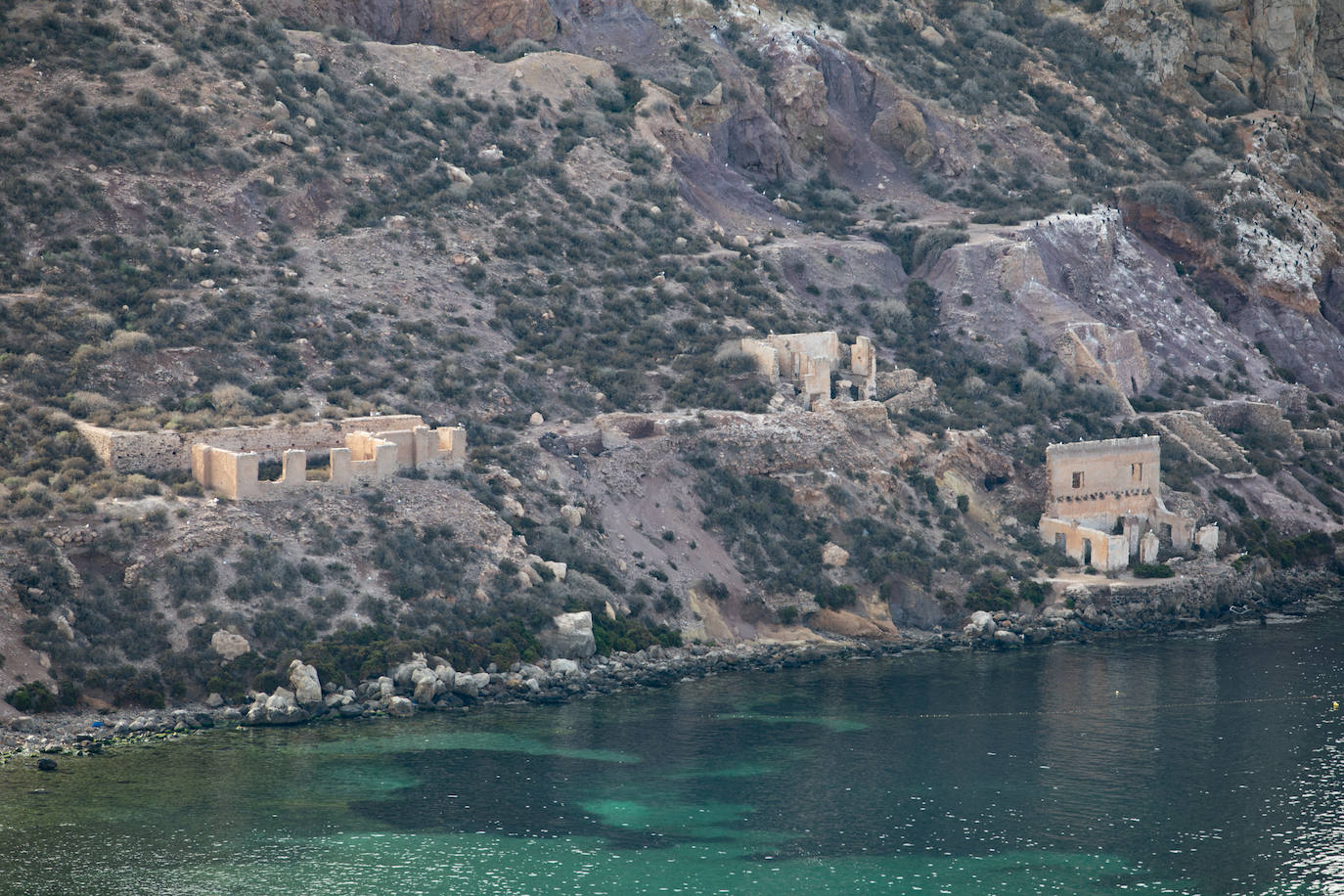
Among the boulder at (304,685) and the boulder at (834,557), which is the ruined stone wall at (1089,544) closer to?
the boulder at (834,557)

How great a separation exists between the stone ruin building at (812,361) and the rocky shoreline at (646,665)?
1060 cm

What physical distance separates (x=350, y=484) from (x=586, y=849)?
696 inches

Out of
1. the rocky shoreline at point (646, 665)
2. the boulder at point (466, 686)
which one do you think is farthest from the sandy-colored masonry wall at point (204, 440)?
the boulder at point (466, 686)

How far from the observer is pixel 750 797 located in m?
47.7

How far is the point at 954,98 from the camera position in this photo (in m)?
91.4

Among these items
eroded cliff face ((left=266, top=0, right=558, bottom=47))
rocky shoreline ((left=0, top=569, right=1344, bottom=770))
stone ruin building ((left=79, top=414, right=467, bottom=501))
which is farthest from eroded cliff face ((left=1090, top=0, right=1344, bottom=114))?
stone ruin building ((left=79, top=414, right=467, bottom=501))

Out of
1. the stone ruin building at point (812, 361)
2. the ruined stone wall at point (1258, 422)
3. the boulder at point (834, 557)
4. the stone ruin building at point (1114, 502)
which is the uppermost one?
the stone ruin building at point (812, 361)

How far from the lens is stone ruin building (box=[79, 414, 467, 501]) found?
55500 millimetres

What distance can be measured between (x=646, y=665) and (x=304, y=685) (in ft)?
35.0

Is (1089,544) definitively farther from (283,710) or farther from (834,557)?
(283,710)

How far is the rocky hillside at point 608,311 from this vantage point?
55.2 metres

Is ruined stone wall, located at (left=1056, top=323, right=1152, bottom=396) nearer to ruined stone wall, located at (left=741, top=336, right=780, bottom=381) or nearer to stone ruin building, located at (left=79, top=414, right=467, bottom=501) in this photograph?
ruined stone wall, located at (left=741, top=336, right=780, bottom=381)

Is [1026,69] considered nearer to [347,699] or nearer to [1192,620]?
[1192,620]

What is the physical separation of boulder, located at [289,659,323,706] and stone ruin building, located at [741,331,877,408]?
23174mm
